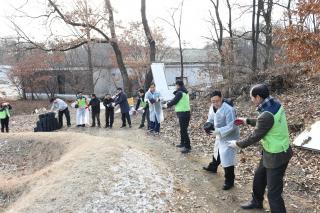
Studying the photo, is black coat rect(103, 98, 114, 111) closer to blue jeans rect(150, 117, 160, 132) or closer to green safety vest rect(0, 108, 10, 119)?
blue jeans rect(150, 117, 160, 132)

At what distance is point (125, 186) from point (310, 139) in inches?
224

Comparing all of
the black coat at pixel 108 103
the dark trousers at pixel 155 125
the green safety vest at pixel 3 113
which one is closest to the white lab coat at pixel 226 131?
the dark trousers at pixel 155 125

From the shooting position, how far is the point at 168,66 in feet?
133

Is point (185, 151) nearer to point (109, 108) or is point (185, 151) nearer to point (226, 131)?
point (226, 131)

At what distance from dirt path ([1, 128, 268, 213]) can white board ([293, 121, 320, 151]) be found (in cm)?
290

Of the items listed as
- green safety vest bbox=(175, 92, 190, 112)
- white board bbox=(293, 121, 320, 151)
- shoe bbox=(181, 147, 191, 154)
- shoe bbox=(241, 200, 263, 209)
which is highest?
green safety vest bbox=(175, 92, 190, 112)

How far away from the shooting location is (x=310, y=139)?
10.5 meters

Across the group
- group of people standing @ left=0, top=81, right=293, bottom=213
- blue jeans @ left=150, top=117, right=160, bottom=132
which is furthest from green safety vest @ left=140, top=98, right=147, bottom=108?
group of people standing @ left=0, top=81, right=293, bottom=213

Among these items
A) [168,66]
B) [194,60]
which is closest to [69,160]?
[168,66]

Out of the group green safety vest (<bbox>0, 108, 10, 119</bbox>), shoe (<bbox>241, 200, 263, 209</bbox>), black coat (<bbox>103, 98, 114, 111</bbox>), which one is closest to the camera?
shoe (<bbox>241, 200, 263, 209</bbox>)

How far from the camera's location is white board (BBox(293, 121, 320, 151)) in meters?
10.2

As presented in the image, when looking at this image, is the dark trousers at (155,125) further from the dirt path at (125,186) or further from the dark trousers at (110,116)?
the dirt path at (125,186)

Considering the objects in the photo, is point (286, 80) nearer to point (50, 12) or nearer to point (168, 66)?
point (50, 12)

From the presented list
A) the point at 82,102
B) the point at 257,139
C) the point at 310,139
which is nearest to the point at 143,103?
the point at 82,102
